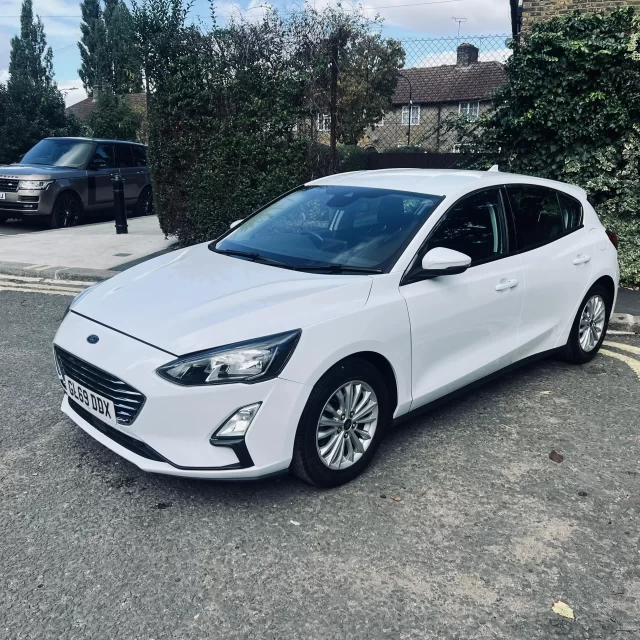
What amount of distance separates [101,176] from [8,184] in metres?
1.83

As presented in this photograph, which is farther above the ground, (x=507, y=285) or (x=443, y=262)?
(x=443, y=262)

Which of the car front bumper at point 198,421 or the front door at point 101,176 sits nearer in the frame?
the car front bumper at point 198,421

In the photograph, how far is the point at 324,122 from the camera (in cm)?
920

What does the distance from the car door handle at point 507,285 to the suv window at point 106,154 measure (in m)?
11.3

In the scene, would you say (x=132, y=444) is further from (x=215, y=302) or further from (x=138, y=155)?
(x=138, y=155)

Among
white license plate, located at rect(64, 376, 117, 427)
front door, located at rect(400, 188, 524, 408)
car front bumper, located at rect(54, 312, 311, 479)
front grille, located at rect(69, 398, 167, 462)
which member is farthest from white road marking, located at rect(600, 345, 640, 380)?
white license plate, located at rect(64, 376, 117, 427)

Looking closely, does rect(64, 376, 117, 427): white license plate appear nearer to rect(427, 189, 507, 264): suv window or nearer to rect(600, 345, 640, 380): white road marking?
rect(427, 189, 507, 264): suv window

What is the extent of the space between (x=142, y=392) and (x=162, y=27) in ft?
24.1

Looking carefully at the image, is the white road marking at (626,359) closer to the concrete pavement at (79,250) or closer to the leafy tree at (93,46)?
the concrete pavement at (79,250)

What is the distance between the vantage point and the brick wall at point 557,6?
868 cm

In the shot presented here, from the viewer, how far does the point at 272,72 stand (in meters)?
8.84

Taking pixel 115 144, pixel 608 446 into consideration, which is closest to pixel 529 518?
pixel 608 446

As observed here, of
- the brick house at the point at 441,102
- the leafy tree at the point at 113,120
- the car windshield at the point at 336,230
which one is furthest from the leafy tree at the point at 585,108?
the leafy tree at the point at 113,120

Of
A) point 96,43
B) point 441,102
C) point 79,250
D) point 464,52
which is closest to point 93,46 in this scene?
point 96,43
